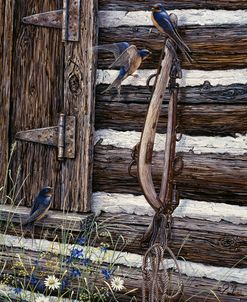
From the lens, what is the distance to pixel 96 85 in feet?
15.9

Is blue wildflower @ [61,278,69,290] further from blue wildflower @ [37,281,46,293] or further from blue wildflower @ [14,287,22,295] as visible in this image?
blue wildflower @ [14,287,22,295]

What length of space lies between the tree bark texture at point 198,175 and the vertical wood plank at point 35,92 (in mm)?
396

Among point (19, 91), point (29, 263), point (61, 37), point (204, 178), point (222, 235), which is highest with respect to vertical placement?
point (61, 37)

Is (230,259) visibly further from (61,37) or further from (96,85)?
(61,37)

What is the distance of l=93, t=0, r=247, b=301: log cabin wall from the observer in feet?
14.6

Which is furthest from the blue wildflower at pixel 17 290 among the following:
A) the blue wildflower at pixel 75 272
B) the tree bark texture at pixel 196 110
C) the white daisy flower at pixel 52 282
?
the tree bark texture at pixel 196 110

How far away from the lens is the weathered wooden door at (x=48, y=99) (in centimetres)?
481

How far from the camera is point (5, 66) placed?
5.09m

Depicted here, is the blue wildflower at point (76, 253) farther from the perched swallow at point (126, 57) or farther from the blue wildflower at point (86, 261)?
the perched swallow at point (126, 57)

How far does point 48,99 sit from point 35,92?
0.11m

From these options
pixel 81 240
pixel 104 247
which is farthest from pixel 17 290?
pixel 104 247

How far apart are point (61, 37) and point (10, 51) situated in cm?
39

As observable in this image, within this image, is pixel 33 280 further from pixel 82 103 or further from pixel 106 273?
pixel 82 103

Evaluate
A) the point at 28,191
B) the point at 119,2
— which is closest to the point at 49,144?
the point at 28,191
